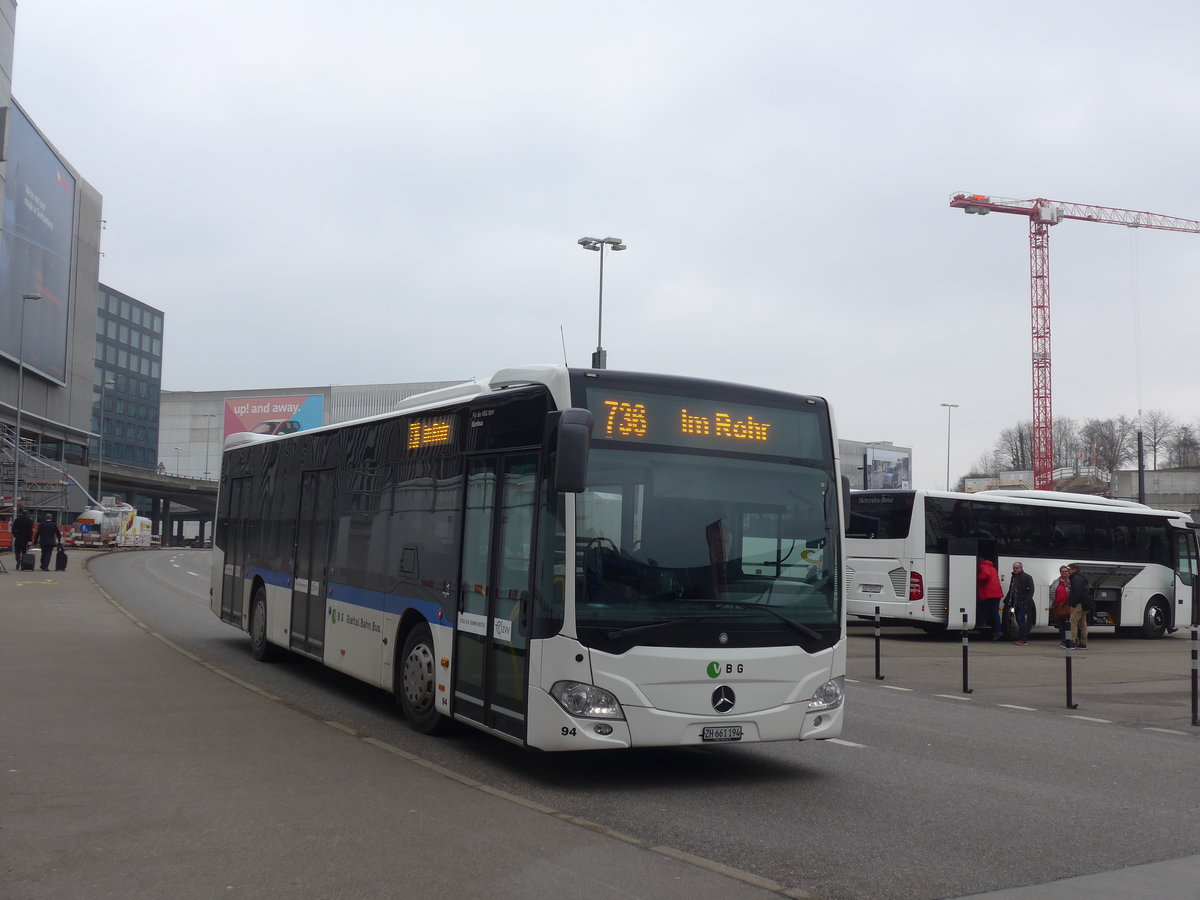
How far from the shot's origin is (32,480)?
60562 mm

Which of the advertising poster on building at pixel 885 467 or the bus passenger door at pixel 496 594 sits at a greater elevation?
the advertising poster on building at pixel 885 467

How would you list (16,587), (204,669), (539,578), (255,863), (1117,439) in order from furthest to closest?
(1117,439), (16,587), (204,669), (539,578), (255,863)

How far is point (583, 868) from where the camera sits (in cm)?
600

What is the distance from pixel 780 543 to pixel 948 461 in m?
71.5

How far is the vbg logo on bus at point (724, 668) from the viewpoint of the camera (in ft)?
26.7

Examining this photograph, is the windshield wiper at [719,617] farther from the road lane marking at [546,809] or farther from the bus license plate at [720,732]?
the road lane marking at [546,809]

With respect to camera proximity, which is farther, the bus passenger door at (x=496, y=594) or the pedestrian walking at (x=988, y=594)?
the pedestrian walking at (x=988, y=594)

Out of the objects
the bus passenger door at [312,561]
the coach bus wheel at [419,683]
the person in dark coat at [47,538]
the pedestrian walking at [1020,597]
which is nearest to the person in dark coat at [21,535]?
the person in dark coat at [47,538]

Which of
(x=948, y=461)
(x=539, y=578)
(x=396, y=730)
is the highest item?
(x=948, y=461)

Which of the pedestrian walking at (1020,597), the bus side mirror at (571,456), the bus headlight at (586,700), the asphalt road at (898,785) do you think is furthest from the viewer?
the pedestrian walking at (1020,597)

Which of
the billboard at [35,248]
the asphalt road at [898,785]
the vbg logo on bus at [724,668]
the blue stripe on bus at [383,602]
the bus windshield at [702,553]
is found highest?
the billboard at [35,248]

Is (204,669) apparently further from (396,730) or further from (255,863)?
(255,863)

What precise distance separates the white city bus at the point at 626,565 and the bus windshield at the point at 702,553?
13mm

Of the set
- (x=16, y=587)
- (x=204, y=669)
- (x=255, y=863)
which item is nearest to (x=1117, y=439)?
(x=16, y=587)
